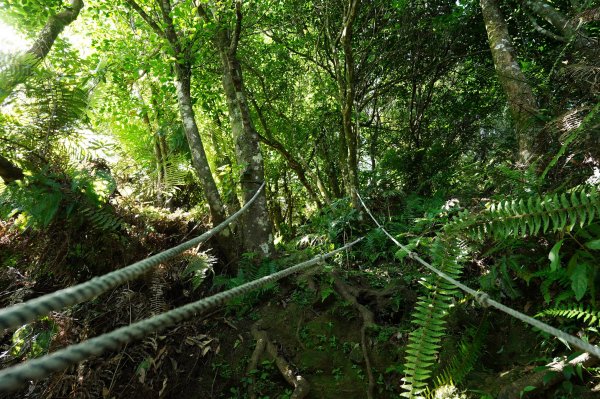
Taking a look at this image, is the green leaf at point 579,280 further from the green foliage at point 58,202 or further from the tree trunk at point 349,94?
the green foliage at point 58,202

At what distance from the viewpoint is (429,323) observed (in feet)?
7.62

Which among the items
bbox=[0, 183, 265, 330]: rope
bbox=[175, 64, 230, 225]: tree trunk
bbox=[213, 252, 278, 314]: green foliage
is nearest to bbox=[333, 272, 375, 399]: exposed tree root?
bbox=[213, 252, 278, 314]: green foliage

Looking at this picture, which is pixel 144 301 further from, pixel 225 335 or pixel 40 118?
pixel 40 118

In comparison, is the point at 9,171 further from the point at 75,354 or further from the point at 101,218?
the point at 75,354

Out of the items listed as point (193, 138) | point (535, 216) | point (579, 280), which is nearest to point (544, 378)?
point (579, 280)

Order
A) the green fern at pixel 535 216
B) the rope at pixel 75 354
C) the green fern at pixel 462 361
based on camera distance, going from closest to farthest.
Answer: the rope at pixel 75 354
the green fern at pixel 535 216
the green fern at pixel 462 361

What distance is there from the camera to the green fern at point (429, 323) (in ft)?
7.20

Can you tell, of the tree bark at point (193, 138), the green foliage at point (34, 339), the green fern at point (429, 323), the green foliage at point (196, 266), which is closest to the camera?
the green fern at point (429, 323)

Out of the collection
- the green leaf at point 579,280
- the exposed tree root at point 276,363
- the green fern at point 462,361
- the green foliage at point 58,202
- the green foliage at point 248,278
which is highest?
the green foliage at point 58,202

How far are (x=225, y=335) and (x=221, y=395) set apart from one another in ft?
1.90

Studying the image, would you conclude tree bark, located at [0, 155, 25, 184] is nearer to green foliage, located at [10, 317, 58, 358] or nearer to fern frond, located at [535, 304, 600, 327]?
green foliage, located at [10, 317, 58, 358]

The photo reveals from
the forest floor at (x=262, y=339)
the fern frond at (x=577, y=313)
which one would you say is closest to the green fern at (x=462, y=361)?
the forest floor at (x=262, y=339)

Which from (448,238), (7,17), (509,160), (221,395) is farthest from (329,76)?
(221,395)

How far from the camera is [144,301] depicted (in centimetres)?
342
